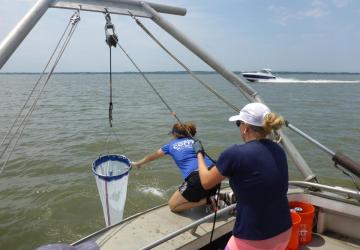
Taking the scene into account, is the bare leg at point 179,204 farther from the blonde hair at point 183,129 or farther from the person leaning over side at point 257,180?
the person leaning over side at point 257,180

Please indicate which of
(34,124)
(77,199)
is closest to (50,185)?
(77,199)

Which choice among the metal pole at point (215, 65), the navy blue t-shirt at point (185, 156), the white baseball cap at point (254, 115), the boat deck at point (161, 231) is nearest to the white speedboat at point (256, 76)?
the metal pole at point (215, 65)

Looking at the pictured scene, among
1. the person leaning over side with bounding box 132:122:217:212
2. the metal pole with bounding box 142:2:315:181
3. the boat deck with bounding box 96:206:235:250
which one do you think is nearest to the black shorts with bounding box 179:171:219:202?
the person leaning over side with bounding box 132:122:217:212

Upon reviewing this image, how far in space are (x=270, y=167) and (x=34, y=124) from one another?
18731 millimetres

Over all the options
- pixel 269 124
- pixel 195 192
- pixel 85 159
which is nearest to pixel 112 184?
pixel 195 192

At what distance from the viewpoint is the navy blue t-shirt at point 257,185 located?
255 centimetres

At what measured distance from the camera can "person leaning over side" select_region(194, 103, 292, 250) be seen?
2.56 m

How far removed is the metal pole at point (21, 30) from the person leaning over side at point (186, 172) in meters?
2.36

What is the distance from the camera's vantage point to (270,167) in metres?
2.59

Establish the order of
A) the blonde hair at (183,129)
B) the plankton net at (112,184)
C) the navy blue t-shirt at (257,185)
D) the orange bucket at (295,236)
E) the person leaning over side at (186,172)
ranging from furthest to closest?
the blonde hair at (183,129) < the person leaning over side at (186,172) < the plankton net at (112,184) < the orange bucket at (295,236) < the navy blue t-shirt at (257,185)

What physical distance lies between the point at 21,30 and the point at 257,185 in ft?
8.25

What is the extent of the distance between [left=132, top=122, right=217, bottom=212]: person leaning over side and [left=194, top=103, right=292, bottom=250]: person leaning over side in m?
1.66

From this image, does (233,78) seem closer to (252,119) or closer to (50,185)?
(252,119)

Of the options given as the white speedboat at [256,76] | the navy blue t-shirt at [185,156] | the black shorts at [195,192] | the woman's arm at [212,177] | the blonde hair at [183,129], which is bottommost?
the black shorts at [195,192]
